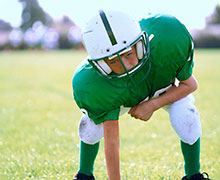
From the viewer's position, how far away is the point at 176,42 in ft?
6.83

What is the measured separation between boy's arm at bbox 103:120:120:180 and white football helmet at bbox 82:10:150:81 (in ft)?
0.92

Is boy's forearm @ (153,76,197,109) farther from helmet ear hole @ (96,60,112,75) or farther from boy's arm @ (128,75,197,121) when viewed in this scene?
helmet ear hole @ (96,60,112,75)

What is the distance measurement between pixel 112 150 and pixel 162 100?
428 mm

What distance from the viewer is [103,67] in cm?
196

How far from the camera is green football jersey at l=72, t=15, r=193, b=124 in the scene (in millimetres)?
2012

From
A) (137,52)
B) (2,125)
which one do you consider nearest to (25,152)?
(2,125)

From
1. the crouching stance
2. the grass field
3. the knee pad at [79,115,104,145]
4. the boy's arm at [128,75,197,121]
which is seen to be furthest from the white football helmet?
the grass field

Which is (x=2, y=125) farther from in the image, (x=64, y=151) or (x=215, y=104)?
(x=215, y=104)

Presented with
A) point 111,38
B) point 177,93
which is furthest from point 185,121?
point 111,38

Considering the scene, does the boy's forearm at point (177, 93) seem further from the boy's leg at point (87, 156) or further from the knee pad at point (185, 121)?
the boy's leg at point (87, 156)

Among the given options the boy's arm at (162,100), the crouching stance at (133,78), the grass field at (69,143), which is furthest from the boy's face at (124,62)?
the grass field at (69,143)

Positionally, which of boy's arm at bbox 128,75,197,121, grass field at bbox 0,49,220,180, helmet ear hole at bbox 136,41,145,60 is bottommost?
grass field at bbox 0,49,220,180

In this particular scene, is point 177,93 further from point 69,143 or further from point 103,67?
point 69,143

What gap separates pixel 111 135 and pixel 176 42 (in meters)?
0.64
